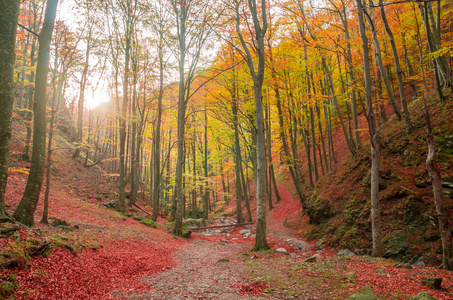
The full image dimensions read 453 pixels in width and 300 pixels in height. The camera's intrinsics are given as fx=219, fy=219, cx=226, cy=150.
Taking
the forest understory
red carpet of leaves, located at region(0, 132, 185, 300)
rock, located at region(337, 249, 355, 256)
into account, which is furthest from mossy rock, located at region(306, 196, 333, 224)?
red carpet of leaves, located at region(0, 132, 185, 300)

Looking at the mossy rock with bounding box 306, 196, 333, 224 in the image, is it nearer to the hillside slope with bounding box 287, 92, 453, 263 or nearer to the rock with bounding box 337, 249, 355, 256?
the hillside slope with bounding box 287, 92, 453, 263

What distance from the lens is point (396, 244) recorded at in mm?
7055

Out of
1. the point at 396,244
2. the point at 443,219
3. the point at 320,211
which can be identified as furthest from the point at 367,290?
the point at 320,211

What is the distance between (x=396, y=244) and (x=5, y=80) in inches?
445

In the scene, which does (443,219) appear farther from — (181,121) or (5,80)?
(181,121)

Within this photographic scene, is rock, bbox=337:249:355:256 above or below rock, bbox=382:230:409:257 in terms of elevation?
below

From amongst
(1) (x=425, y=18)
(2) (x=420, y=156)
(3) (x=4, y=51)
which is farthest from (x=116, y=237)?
(1) (x=425, y=18)

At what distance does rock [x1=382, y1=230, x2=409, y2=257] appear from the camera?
22.6 feet

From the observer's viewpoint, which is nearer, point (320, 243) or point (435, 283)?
point (435, 283)

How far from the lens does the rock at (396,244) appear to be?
689cm

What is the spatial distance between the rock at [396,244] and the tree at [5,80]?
33.9ft

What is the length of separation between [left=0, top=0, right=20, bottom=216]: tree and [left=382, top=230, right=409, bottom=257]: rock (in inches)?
407

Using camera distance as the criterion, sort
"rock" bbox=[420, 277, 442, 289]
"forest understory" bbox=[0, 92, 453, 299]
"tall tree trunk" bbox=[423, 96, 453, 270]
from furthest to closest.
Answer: "tall tree trunk" bbox=[423, 96, 453, 270], "rock" bbox=[420, 277, 442, 289], "forest understory" bbox=[0, 92, 453, 299]

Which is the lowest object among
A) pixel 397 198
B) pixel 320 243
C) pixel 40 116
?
pixel 320 243
